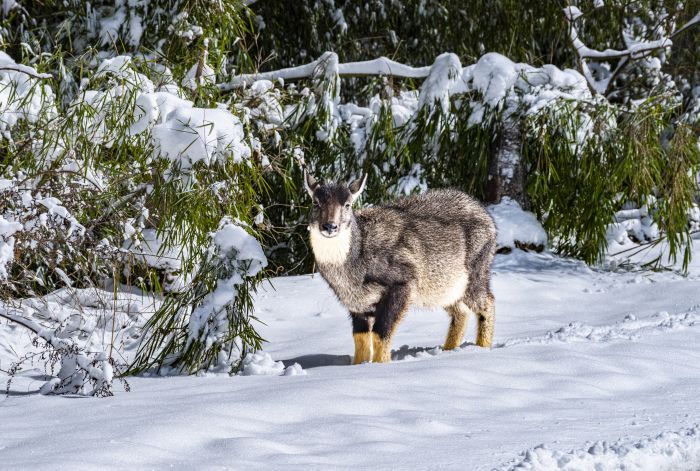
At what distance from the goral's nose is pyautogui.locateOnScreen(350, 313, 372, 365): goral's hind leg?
0.71 meters

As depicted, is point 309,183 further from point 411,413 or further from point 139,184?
point 411,413

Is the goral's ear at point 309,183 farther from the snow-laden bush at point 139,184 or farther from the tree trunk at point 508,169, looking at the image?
the tree trunk at point 508,169

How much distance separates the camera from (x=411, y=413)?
172 inches

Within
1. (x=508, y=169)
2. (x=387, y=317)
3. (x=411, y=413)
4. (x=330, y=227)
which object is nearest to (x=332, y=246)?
(x=330, y=227)

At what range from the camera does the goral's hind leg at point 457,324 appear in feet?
23.4

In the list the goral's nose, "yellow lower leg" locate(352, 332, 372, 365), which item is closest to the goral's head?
the goral's nose

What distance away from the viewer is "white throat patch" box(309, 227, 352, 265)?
250 inches

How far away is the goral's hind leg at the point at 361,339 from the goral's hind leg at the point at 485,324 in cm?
97

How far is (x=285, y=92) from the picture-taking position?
28.3 feet

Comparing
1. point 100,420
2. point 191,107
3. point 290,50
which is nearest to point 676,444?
point 100,420

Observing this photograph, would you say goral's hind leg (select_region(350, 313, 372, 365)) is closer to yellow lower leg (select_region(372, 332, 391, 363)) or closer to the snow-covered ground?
yellow lower leg (select_region(372, 332, 391, 363))

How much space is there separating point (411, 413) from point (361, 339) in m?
2.14

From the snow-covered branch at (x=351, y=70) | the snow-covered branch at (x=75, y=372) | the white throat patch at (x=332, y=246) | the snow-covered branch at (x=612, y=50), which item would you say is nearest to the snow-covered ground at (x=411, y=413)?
the snow-covered branch at (x=75, y=372)

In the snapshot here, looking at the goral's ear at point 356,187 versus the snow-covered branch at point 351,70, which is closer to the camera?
the goral's ear at point 356,187
